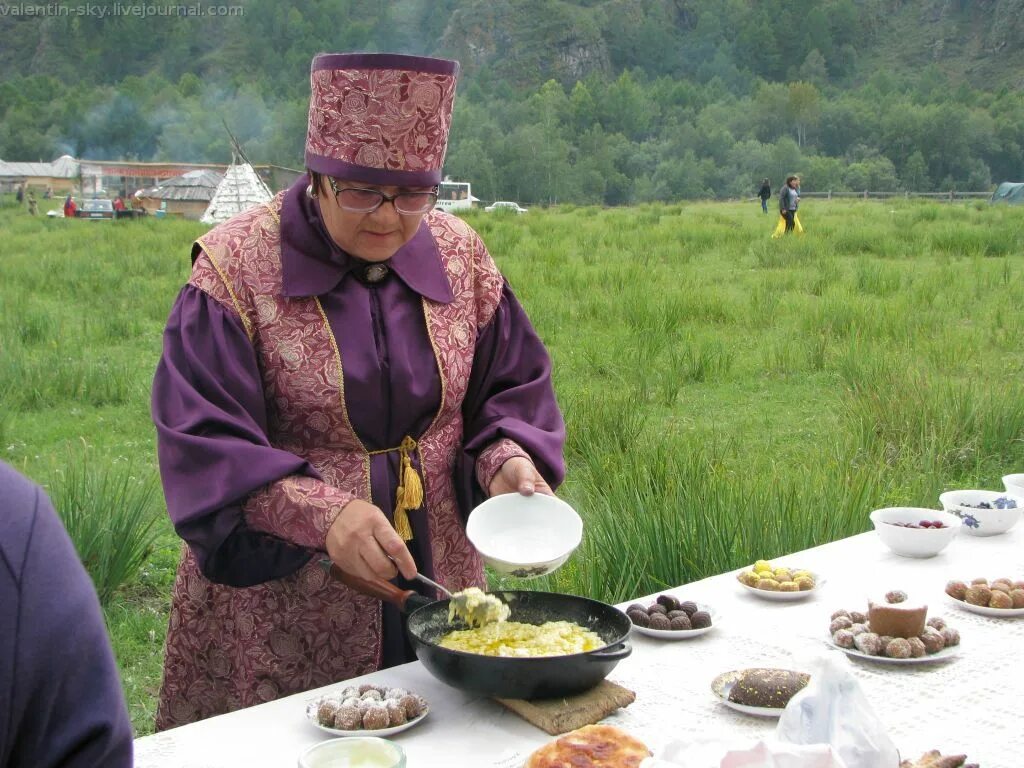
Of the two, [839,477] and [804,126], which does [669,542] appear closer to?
[839,477]

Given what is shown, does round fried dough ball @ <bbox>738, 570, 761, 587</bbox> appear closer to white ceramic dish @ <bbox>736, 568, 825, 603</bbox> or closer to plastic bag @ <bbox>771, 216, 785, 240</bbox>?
white ceramic dish @ <bbox>736, 568, 825, 603</bbox>

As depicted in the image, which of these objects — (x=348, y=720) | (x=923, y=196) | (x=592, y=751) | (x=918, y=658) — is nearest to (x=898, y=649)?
(x=918, y=658)

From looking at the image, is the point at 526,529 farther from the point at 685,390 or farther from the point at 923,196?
the point at 923,196

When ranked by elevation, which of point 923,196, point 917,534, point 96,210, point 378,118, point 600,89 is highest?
point 600,89

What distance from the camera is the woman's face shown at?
2.16 m

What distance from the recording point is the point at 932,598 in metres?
2.44

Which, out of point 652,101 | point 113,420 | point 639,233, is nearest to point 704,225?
point 639,233

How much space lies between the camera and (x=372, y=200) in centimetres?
215

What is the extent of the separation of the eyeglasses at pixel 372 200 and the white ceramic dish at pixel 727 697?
963 millimetres

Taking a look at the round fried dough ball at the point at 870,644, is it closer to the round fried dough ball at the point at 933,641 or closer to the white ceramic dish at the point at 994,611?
the round fried dough ball at the point at 933,641

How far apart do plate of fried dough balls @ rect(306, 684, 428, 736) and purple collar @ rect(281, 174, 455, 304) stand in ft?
2.49

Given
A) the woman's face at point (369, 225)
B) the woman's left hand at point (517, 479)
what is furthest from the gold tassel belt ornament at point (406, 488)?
the woman's face at point (369, 225)

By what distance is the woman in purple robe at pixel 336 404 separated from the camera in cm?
206

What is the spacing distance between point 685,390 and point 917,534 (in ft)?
17.4
